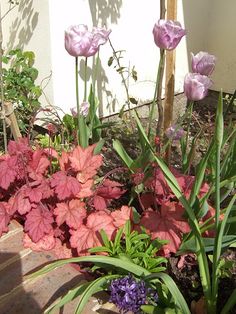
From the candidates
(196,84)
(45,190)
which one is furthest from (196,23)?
(45,190)

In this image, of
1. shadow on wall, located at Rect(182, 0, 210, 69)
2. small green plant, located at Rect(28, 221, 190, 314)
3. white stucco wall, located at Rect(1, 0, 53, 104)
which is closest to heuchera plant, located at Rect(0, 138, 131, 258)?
small green plant, located at Rect(28, 221, 190, 314)

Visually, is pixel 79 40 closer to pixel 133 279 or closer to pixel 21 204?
pixel 21 204

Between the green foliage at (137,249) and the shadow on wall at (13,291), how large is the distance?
0.32 meters

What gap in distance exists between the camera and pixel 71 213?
72.2 inches

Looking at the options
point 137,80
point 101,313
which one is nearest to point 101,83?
point 137,80

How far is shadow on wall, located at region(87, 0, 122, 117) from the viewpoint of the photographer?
3.07m

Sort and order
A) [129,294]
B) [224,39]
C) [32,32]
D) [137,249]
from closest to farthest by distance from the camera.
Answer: [129,294], [137,249], [32,32], [224,39]

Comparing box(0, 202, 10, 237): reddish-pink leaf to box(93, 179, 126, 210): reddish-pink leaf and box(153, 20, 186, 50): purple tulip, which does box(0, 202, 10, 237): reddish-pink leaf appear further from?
box(153, 20, 186, 50): purple tulip

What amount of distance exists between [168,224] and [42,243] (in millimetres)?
599

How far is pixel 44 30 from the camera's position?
285 cm

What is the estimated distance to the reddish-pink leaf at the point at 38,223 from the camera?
1.79m

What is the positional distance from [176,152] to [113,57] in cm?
98

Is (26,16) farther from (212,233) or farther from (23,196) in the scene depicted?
(212,233)

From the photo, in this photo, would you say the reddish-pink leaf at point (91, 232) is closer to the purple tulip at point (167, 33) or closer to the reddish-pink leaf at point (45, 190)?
the reddish-pink leaf at point (45, 190)
